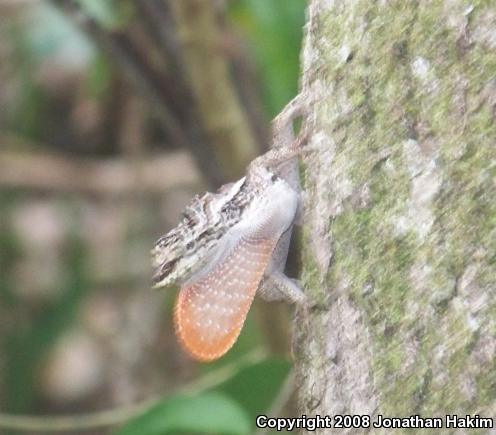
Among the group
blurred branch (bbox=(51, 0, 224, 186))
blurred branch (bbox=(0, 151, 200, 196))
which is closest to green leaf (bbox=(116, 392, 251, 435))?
blurred branch (bbox=(51, 0, 224, 186))

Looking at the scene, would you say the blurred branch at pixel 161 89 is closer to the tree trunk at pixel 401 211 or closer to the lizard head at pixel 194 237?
the lizard head at pixel 194 237

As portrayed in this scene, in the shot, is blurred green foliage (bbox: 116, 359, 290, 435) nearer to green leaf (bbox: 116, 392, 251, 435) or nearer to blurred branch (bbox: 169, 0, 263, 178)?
green leaf (bbox: 116, 392, 251, 435)

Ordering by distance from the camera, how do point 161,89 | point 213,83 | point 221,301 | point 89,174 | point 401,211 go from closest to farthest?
point 401,211
point 221,301
point 161,89
point 213,83
point 89,174

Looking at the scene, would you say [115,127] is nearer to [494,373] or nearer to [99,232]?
[99,232]

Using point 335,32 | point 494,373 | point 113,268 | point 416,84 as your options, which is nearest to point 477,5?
point 416,84

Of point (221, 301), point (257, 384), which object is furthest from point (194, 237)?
point (257, 384)

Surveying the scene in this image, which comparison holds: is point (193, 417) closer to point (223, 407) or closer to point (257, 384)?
point (223, 407)
